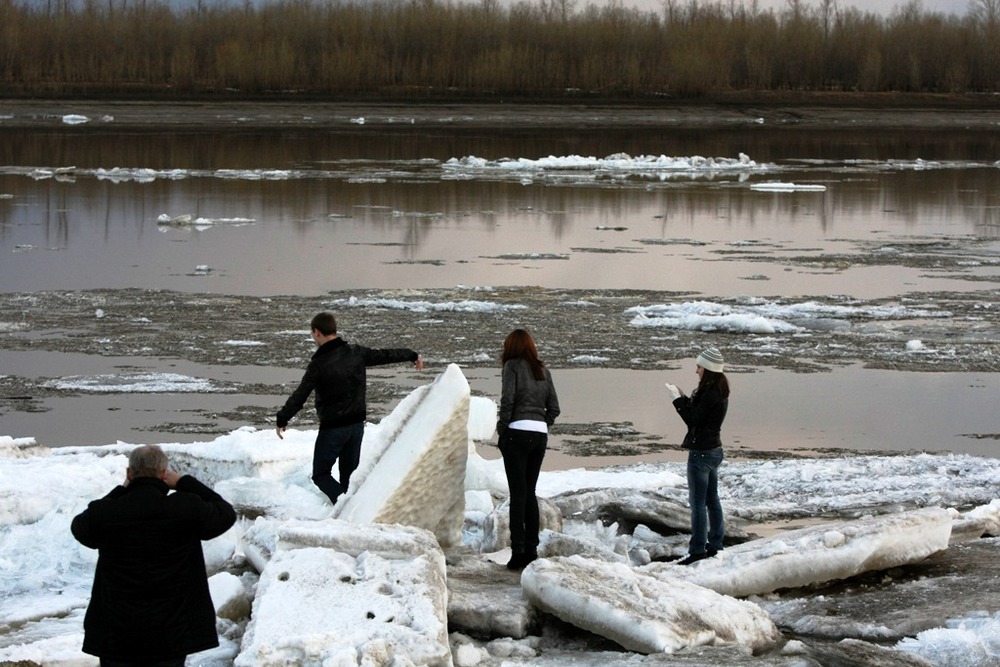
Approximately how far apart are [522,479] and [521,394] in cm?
42

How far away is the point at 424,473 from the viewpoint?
7.01 meters

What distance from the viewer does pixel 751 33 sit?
85.8 meters

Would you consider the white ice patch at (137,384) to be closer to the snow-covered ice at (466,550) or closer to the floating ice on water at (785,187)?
the snow-covered ice at (466,550)

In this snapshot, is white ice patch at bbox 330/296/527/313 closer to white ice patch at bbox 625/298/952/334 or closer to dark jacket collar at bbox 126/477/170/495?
white ice patch at bbox 625/298/952/334

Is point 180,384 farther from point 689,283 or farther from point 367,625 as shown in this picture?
point 689,283

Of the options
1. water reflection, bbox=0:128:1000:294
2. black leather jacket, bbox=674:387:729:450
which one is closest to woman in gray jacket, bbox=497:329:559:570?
black leather jacket, bbox=674:387:729:450

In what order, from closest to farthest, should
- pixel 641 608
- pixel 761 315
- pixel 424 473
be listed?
pixel 641 608
pixel 424 473
pixel 761 315

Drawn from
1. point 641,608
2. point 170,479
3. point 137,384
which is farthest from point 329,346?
point 137,384

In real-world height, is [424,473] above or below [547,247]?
below

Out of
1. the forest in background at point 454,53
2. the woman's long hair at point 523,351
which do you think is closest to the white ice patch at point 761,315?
the woman's long hair at point 523,351

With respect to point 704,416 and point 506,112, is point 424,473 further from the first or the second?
point 506,112

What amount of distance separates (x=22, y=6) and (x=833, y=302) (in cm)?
7990

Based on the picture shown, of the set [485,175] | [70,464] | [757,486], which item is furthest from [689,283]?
[485,175]

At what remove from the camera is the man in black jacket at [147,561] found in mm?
4480
